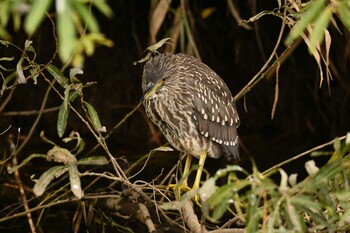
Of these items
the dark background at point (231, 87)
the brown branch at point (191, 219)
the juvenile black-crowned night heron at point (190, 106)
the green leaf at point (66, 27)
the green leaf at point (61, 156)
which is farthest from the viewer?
the dark background at point (231, 87)

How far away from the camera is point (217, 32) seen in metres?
5.46

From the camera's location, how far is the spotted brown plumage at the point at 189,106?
368 centimetres

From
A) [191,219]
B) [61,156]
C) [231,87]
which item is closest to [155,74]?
[191,219]

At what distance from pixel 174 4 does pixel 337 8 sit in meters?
3.11

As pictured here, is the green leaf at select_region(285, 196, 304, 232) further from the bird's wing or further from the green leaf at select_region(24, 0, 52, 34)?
the bird's wing

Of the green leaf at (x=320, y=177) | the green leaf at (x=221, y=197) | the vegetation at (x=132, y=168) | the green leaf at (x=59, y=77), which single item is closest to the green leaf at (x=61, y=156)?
the vegetation at (x=132, y=168)

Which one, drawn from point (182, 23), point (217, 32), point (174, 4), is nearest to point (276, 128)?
point (217, 32)

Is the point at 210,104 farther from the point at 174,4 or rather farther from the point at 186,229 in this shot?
the point at 174,4

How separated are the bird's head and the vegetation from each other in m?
0.11

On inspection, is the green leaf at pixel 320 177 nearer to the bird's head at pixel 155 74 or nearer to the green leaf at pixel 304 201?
the green leaf at pixel 304 201

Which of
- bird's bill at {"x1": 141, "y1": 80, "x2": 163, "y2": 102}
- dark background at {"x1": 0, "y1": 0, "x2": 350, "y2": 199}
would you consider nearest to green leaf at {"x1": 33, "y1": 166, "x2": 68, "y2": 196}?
bird's bill at {"x1": 141, "y1": 80, "x2": 163, "y2": 102}

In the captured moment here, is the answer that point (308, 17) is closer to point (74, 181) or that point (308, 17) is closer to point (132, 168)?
point (74, 181)

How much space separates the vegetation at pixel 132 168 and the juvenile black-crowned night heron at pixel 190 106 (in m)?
0.11

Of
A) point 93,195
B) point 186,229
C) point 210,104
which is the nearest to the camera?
point 186,229
